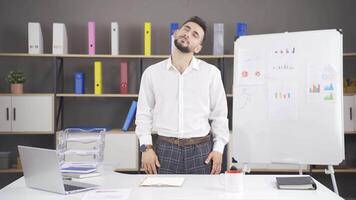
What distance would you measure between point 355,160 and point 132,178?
3054 mm

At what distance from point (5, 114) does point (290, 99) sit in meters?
2.76

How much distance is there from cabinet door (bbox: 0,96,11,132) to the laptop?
231cm

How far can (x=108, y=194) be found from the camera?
193 cm

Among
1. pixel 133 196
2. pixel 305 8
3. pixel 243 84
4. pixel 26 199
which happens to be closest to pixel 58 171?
pixel 26 199

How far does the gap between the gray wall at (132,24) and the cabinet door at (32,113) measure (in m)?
0.33

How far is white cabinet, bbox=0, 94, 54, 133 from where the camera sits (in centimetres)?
420

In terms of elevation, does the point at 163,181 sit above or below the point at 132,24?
below

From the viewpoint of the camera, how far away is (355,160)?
14.7ft

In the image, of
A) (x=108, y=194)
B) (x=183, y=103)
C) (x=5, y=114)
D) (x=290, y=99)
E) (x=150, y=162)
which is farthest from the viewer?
(x=5, y=114)

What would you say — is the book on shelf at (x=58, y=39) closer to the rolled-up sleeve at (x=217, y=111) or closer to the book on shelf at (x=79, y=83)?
the book on shelf at (x=79, y=83)

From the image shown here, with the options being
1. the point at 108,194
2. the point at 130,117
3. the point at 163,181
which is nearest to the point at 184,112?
the point at 163,181

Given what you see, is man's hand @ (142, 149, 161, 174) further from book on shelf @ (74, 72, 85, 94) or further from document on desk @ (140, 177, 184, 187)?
book on shelf @ (74, 72, 85, 94)

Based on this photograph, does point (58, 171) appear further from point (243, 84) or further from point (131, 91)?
point (131, 91)

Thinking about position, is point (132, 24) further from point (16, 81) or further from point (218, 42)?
point (16, 81)
